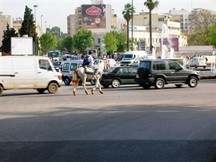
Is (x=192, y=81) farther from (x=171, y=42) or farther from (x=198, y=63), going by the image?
(x=198, y=63)

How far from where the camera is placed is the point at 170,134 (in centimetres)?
1145

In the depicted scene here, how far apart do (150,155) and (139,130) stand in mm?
2988

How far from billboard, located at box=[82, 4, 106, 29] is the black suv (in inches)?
5604

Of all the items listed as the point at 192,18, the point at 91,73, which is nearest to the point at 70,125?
the point at 91,73

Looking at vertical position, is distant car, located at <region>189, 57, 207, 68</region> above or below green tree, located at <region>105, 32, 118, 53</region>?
Result: below

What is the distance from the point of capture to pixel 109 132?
1183 centimetres

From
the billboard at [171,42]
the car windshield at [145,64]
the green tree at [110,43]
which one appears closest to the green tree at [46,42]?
the green tree at [110,43]

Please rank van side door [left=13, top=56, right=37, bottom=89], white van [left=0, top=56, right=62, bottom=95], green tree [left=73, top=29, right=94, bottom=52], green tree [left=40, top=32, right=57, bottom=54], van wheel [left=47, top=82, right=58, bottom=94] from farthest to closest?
green tree [left=73, top=29, right=94, bottom=52], green tree [left=40, top=32, right=57, bottom=54], van wheel [left=47, top=82, right=58, bottom=94], van side door [left=13, top=56, right=37, bottom=89], white van [left=0, top=56, right=62, bottom=95]

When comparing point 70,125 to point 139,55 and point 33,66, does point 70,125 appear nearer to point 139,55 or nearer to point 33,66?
point 33,66

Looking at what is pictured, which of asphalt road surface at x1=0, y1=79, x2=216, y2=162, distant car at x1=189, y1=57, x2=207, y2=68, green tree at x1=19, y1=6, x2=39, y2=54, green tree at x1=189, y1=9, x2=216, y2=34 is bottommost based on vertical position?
distant car at x1=189, y1=57, x2=207, y2=68

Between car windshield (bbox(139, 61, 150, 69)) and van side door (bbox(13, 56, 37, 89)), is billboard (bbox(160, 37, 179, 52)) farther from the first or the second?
van side door (bbox(13, 56, 37, 89))

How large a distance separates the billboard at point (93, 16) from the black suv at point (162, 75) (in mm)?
142348

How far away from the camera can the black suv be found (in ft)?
93.4

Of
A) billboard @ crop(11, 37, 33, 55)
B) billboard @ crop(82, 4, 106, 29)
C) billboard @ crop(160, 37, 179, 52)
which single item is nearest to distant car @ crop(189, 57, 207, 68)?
billboard @ crop(160, 37, 179, 52)
